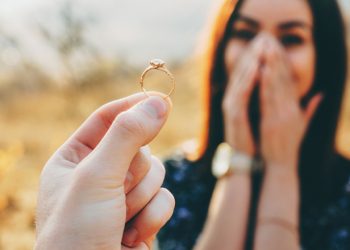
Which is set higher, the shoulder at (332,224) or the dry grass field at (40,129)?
the shoulder at (332,224)

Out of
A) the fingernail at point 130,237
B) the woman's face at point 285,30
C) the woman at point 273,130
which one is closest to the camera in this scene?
the fingernail at point 130,237

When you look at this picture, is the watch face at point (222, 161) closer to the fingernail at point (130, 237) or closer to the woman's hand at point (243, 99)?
the woman's hand at point (243, 99)

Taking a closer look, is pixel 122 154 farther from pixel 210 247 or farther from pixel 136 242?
pixel 210 247

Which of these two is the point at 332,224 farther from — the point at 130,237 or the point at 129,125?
the point at 129,125

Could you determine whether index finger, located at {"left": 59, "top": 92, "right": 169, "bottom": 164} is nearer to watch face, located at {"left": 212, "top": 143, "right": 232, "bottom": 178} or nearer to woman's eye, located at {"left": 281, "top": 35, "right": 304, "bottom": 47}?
watch face, located at {"left": 212, "top": 143, "right": 232, "bottom": 178}

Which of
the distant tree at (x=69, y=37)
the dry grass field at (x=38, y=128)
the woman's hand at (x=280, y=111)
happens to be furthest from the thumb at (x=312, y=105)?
the distant tree at (x=69, y=37)

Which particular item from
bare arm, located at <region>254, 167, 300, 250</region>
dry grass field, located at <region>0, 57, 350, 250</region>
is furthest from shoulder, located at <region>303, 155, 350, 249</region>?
dry grass field, located at <region>0, 57, 350, 250</region>
